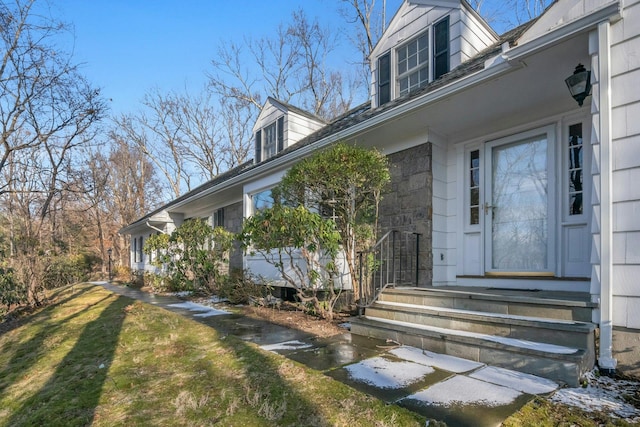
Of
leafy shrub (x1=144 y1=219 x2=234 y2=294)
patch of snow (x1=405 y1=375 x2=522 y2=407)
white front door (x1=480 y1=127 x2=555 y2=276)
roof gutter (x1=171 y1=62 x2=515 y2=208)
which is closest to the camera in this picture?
patch of snow (x1=405 y1=375 x2=522 y2=407)

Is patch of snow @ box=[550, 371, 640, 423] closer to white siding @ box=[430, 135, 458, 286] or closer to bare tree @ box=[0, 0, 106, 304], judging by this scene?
white siding @ box=[430, 135, 458, 286]

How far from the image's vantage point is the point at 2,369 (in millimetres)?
4465

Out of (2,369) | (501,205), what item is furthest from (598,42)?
(2,369)

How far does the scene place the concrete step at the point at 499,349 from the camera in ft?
8.68

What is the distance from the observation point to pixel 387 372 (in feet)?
9.59

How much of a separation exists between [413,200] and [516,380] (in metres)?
3.22

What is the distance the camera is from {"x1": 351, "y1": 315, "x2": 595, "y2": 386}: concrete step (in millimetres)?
2646

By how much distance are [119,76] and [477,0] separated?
45.0 ft

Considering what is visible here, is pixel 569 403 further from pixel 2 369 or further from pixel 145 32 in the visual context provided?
pixel 145 32

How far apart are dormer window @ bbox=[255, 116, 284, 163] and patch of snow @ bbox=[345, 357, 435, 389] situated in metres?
7.86

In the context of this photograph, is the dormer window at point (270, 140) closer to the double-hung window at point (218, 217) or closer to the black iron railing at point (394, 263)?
the double-hung window at point (218, 217)

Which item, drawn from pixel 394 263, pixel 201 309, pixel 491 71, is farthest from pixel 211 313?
pixel 491 71

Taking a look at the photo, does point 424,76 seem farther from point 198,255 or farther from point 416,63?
point 198,255

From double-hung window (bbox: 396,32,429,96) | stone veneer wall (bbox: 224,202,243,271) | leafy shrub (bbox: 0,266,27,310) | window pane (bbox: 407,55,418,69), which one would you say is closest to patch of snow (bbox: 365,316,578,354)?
double-hung window (bbox: 396,32,429,96)
